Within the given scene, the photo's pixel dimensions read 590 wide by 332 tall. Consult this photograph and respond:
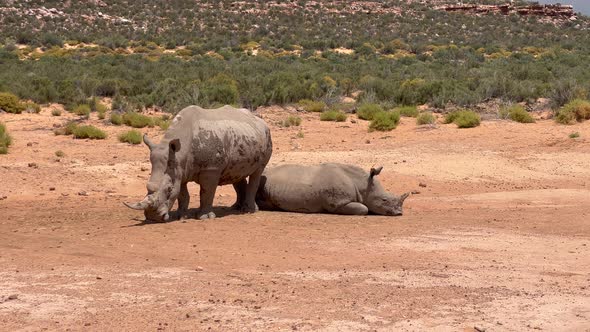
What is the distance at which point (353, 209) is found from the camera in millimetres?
13305

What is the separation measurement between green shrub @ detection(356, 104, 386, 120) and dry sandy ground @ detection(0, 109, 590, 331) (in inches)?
308

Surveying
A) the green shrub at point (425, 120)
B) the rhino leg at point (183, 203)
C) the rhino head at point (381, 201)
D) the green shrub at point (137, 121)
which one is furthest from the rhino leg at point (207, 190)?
the green shrub at point (425, 120)

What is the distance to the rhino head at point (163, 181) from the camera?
458 inches

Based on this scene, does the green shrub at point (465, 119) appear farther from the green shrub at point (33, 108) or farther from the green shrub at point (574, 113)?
the green shrub at point (33, 108)

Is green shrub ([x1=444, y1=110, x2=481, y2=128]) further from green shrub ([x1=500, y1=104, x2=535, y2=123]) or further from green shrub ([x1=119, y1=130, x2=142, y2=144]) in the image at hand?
green shrub ([x1=119, y1=130, x2=142, y2=144])

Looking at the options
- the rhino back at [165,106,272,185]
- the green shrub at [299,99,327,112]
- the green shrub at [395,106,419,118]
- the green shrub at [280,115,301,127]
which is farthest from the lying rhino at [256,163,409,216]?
the green shrub at [299,99,327,112]

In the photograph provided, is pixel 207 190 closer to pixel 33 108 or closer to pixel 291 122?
pixel 291 122

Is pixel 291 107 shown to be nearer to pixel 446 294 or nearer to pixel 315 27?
pixel 446 294

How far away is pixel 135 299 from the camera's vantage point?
7629 mm

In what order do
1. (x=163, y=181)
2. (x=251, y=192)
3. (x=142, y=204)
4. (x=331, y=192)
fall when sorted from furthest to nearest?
(x=251, y=192) → (x=331, y=192) → (x=163, y=181) → (x=142, y=204)

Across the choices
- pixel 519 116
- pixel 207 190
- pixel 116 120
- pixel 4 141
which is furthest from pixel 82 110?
pixel 207 190

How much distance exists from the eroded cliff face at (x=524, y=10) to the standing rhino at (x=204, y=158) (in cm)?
7949

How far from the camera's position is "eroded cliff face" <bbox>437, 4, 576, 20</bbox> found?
88375 mm

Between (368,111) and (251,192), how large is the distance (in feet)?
47.7
